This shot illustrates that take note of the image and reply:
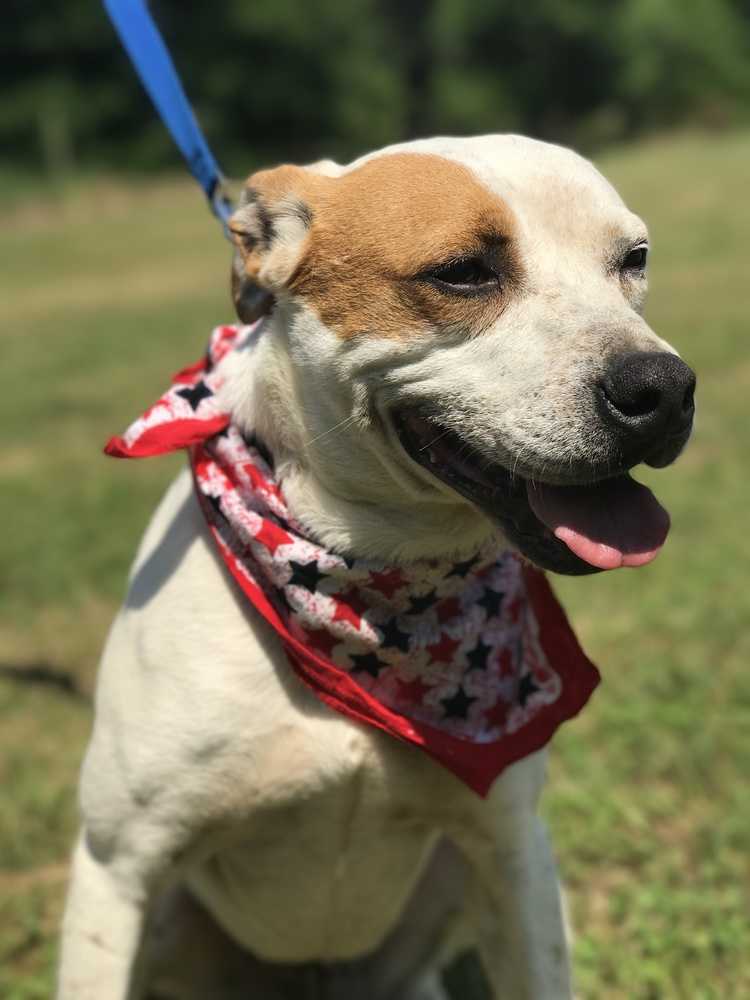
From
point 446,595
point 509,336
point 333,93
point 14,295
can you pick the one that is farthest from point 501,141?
point 333,93

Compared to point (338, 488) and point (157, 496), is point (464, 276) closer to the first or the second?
point (338, 488)

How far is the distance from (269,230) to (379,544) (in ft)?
2.19

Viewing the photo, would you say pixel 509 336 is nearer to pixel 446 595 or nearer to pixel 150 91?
pixel 446 595

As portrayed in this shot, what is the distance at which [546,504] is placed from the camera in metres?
2.10

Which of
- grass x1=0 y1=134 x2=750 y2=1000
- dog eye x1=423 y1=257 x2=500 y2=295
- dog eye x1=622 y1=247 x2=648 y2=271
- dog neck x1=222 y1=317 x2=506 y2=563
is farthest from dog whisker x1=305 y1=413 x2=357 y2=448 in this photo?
grass x1=0 y1=134 x2=750 y2=1000

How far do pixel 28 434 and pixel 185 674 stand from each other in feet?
21.8

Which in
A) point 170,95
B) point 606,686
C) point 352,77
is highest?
point 170,95

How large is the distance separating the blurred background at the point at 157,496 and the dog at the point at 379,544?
31.7 inches

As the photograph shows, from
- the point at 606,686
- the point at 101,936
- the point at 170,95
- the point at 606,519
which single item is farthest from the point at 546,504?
the point at 606,686

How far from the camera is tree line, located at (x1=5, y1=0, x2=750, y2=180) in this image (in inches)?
1451

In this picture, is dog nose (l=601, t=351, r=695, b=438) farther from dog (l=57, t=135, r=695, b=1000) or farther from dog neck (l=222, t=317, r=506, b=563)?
dog neck (l=222, t=317, r=506, b=563)

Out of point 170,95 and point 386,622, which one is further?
point 170,95

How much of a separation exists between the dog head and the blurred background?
1.50 metres

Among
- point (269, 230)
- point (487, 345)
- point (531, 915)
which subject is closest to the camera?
point (487, 345)
